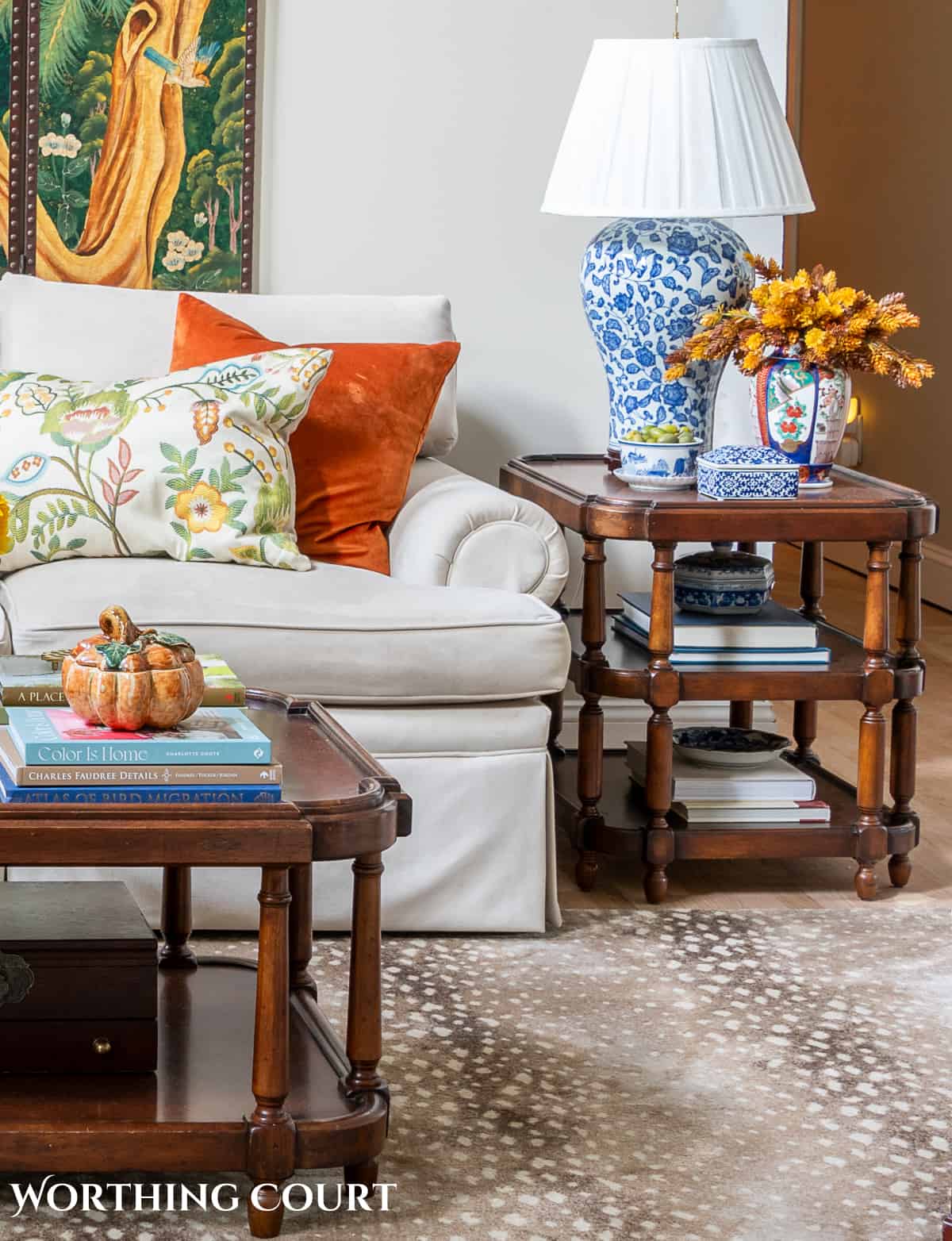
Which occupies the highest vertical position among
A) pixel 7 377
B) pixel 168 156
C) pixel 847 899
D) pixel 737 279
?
pixel 168 156

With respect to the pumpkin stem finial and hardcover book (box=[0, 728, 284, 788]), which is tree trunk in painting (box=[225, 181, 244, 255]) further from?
hardcover book (box=[0, 728, 284, 788])

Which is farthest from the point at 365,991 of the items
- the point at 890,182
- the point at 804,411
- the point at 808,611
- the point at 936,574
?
the point at 890,182

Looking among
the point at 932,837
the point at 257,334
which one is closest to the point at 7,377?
the point at 257,334

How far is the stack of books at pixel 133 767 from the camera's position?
1.59 metres

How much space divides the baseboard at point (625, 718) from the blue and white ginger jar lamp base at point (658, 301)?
28.9 inches

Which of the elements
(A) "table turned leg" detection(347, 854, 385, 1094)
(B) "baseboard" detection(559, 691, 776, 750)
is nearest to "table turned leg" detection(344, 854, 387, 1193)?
(A) "table turned leg" detection(347, 854, 385, 1094)

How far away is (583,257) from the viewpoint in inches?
122

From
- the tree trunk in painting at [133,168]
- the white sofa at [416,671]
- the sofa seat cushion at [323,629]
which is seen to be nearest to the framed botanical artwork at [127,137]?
the tree trunk in painting at [133,168]

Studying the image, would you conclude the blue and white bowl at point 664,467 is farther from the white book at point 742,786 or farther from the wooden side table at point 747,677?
the white book at point 742,786

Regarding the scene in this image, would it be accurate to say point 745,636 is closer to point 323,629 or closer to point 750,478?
point 750,478

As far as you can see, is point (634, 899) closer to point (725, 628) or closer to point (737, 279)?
point (725, 628)

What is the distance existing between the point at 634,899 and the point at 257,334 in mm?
1154

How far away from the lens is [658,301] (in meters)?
2.99

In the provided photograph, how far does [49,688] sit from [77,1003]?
0.32m
